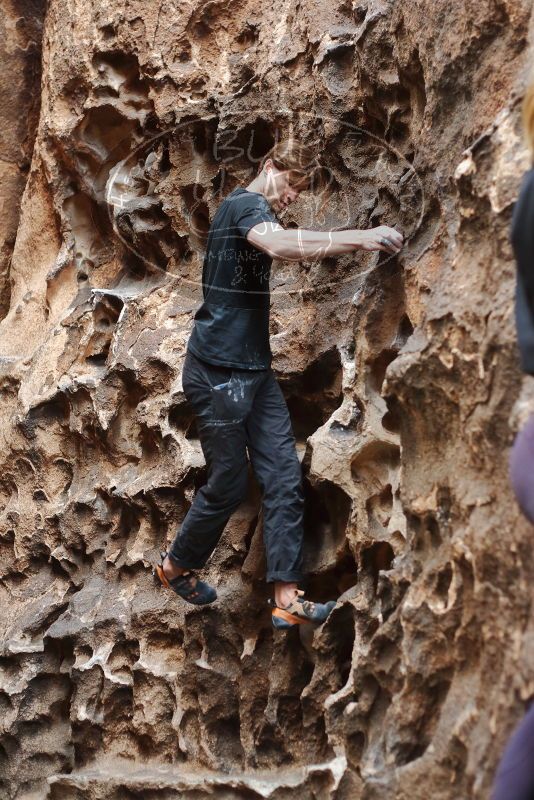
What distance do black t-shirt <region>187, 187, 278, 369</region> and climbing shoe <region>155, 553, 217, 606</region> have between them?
0.75 metres

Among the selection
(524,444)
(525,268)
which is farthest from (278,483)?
(525,268)

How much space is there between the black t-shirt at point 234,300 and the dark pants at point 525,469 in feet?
5.02

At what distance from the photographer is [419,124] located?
3629 mm

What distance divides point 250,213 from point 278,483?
2.91 feet

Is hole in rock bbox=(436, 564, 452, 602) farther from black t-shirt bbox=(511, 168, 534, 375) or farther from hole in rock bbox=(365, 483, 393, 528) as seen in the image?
black t-shirt bbox=(511, 168, 534, 375)

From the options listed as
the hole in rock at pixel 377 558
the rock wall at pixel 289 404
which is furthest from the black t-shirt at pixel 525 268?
the hole in rock at pixel 377 558

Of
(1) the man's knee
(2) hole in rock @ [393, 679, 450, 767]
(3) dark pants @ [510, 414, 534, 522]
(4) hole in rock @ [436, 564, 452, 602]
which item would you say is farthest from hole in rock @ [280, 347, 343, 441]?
(3) dark pants @ [510, 414, 534, 522]

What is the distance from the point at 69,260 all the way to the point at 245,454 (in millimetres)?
1791

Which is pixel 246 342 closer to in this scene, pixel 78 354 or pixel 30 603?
pixel 78 354

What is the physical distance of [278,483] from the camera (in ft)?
11.5

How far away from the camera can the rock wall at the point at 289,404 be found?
2.67 meters

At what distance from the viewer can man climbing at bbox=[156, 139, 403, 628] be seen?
345cm

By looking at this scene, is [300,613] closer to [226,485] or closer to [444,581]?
[226,485]

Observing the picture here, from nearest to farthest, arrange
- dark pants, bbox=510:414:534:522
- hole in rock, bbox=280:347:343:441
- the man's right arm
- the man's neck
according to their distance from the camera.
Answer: dark pants, bbox=510:414:534:522, the man's right arm, the man's neck, hole in rock, bbox=280:347:343:441
